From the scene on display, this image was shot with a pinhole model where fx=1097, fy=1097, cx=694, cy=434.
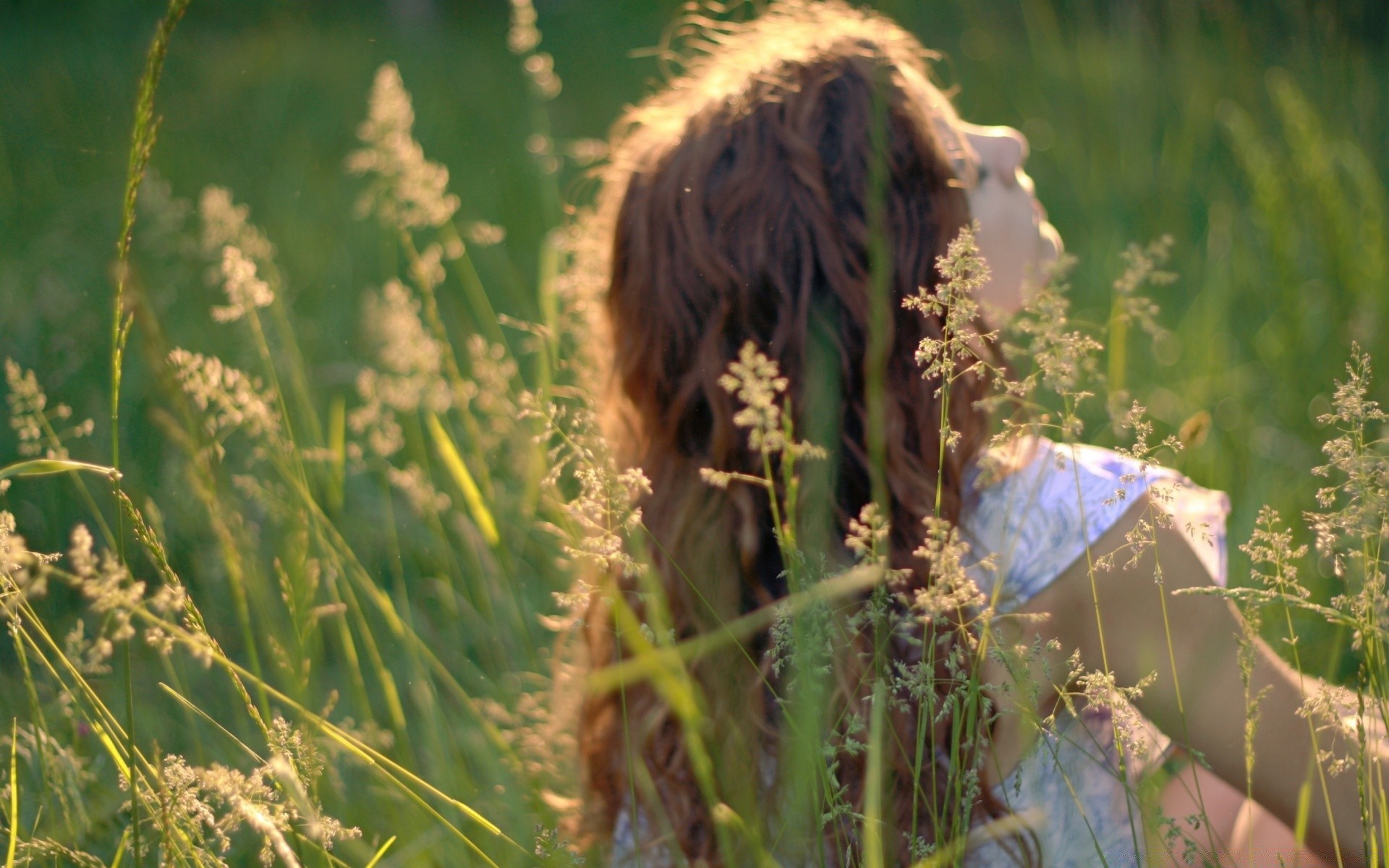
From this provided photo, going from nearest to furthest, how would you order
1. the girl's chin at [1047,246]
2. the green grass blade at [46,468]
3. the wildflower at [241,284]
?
the green grass blade at [46,468] → the wildflower at [241,284] → the girl's chin at [1047,246]

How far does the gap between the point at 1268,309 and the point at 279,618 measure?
217 centimetres

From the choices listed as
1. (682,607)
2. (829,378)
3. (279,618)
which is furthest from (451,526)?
(829,378)

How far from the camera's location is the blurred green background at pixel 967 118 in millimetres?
2086

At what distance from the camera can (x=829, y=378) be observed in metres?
1.03

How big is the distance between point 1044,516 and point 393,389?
0.91m

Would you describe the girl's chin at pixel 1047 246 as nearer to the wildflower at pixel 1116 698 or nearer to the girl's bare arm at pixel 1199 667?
the girl's bare arm at pixel 1199 667

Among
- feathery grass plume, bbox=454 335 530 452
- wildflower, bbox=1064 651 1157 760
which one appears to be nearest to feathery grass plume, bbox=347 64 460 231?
feathery grass plume, bbox=454 335 530 452

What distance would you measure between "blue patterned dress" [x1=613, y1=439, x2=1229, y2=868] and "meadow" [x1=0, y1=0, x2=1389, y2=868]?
149mm

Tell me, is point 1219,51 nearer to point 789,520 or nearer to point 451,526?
point 451,526

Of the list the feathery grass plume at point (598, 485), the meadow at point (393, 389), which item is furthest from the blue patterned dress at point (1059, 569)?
the feathery grass plume at point (598, 485)

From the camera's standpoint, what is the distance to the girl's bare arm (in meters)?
1.00

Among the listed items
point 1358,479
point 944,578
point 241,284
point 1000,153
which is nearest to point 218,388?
point 241,284

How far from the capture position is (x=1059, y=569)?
1038 millimetres

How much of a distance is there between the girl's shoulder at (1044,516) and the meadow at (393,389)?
0.14 m
